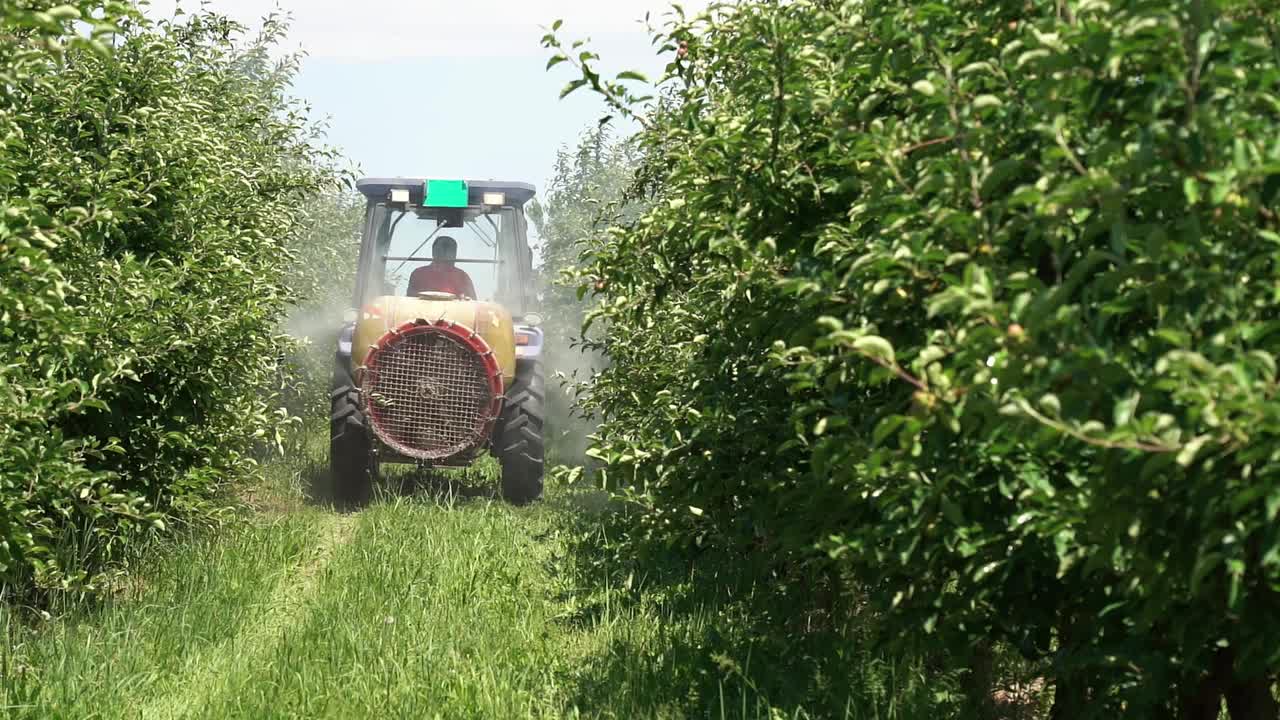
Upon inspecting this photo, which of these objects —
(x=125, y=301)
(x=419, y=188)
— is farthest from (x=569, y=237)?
(x=125, y=301)

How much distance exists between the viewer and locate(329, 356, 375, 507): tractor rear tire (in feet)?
31.0

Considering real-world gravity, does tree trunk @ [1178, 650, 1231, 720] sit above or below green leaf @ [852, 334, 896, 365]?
below

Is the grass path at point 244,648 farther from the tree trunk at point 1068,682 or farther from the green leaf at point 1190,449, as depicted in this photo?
the green leaf at point 1190,449

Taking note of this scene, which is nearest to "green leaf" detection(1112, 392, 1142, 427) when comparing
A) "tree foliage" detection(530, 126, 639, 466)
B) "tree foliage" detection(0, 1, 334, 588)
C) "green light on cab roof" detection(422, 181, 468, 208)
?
"tree foliage" detection(0, 1, 334, 588)

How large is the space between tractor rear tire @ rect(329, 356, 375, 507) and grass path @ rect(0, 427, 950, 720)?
6.46 ft

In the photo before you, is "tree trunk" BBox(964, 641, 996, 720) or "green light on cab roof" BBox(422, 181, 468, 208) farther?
"green light on cab roof" BBox(422, 181, 468, 208)

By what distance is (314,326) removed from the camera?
53.6 ft

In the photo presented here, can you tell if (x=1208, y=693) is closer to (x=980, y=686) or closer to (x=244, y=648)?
(x=980, y=686)

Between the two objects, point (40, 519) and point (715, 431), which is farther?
point (40, 519)

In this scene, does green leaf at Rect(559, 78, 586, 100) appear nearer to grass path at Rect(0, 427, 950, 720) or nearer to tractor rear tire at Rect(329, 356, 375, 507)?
grass path at Rect(0, 427, 950, 720)

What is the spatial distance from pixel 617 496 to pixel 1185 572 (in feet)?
9.38

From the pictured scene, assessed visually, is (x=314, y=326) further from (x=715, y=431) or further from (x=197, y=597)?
(x=715, y=431)

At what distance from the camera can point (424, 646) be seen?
5.14 meters

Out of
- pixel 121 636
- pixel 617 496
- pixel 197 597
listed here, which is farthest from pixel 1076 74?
pixel 197 597
